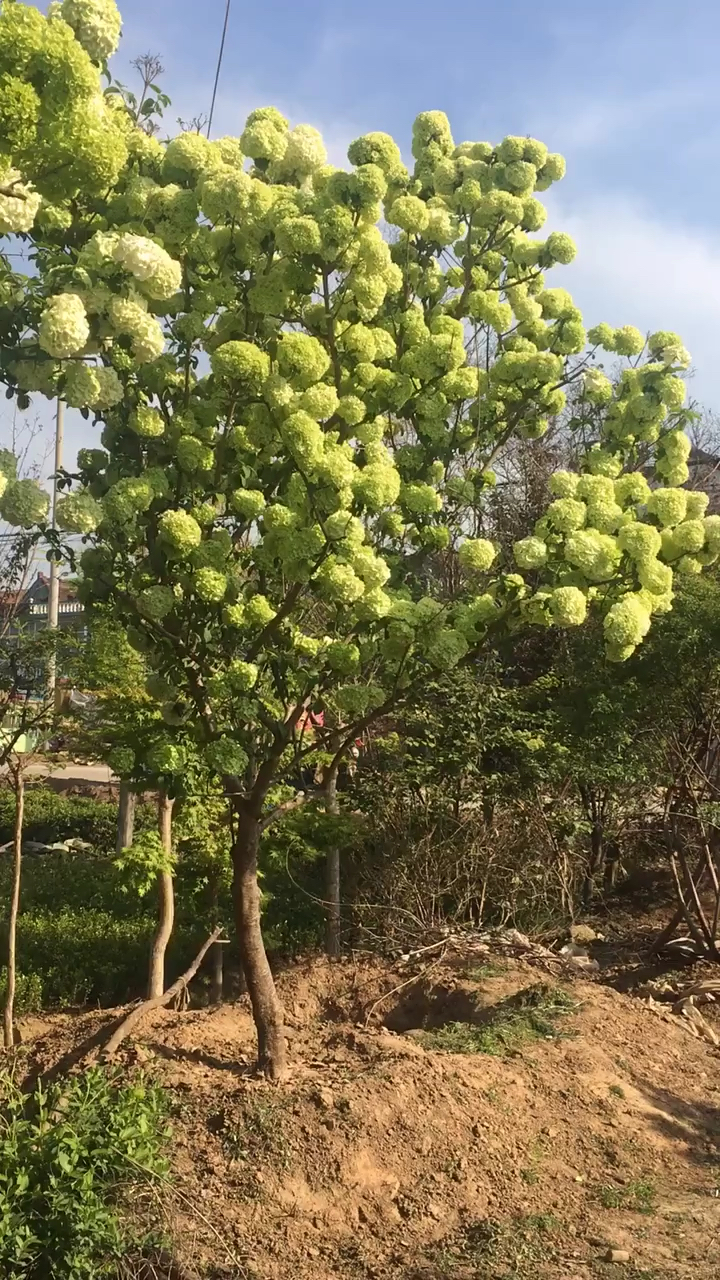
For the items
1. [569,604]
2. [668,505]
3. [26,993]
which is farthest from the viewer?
[26,993]

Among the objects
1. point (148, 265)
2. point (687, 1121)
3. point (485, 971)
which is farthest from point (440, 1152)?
point (148, 265)

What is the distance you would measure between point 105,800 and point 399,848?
23.6 feet

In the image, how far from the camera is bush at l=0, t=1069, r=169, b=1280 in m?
3.12

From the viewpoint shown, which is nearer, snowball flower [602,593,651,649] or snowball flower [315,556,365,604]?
snowball flower [315,556,365,604]

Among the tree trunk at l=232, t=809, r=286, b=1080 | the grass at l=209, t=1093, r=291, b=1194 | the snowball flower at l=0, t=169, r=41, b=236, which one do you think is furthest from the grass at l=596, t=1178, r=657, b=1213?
the snowball flower at l=0, t=169, r=41, b=236

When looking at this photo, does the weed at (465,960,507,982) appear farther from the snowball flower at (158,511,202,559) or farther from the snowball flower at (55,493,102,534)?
the snowball flower at (55,493,102,534)

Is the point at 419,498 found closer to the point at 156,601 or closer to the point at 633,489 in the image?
the point at 633,489

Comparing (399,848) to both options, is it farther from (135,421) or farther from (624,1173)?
(135,421)

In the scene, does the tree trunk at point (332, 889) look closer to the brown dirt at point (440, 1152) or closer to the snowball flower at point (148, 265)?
the brown dirt at point (440, 1152)

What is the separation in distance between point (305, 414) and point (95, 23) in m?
1.29

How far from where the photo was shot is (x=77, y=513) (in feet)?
10.3

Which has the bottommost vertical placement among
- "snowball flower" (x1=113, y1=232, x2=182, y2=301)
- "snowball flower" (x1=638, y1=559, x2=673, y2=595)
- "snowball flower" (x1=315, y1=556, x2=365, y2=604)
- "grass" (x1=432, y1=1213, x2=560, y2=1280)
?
"grass" (x1=432, y1=1213, x2=560, y2=1280)

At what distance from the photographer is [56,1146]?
10.8 ft

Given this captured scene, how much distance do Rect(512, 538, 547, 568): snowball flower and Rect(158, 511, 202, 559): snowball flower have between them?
3.84ft
